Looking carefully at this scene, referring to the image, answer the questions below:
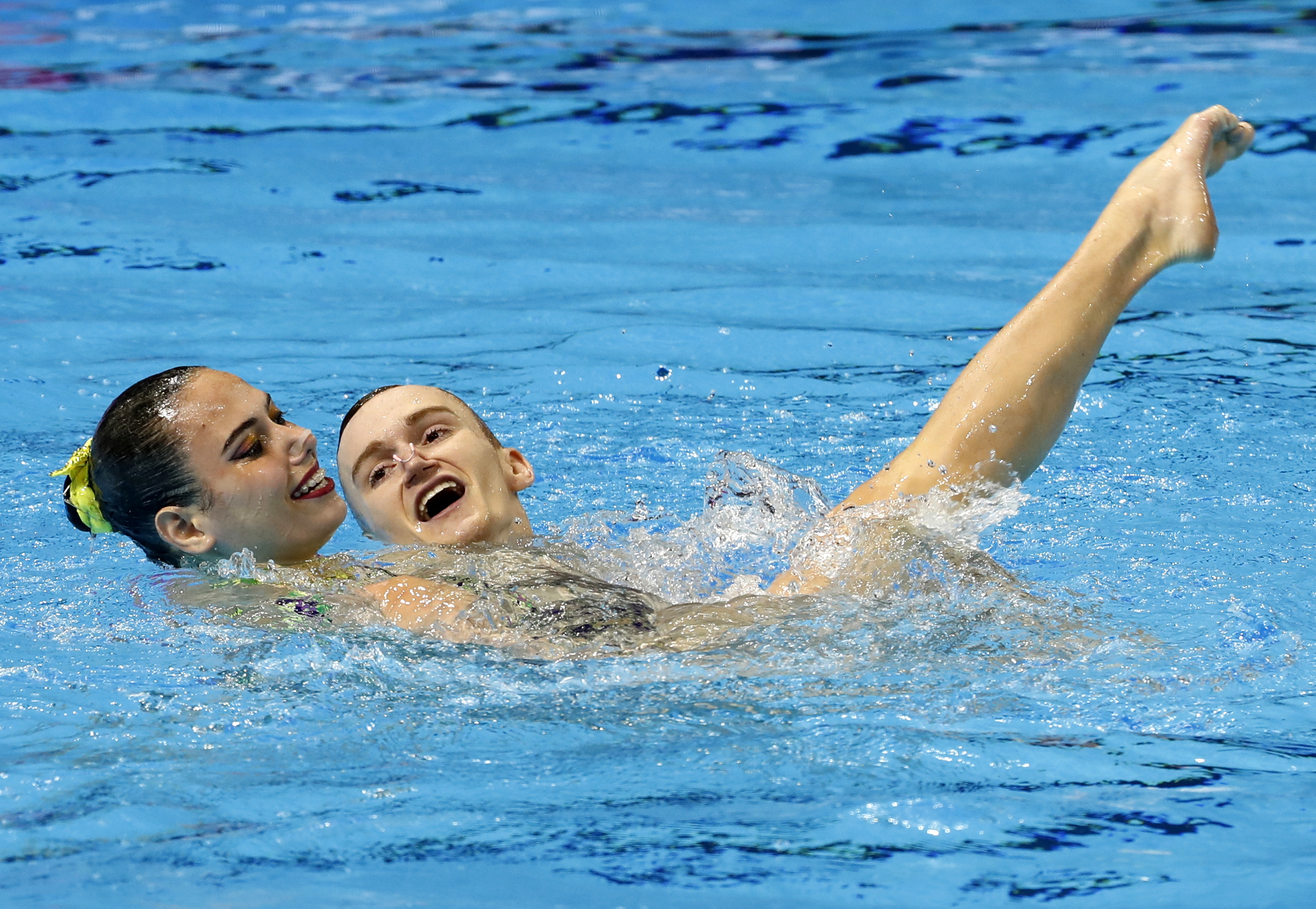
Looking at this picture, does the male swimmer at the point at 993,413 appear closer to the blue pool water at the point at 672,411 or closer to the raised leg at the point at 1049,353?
the raised leg at the point at 1049,353

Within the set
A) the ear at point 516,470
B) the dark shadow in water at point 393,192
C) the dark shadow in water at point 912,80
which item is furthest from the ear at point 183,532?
the dark shadow in water at point 912,80

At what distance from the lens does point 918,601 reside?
327 centimetres

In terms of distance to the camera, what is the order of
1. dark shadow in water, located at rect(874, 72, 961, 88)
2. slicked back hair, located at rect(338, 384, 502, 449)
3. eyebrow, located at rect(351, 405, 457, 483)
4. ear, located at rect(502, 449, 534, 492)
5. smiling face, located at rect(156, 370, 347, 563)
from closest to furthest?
smiling face, located at rect(156, 370, 347, 563)
eyebrow, located at rect(351, 405, 457, 483)
slicked back hair, located at rect(338, 384, 502, 449)
ear, located at rect(502, 449, 534, 492)
dark shadow in water, located at rect(874, 72, 961, 88)

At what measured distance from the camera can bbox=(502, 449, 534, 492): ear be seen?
3.91 metres

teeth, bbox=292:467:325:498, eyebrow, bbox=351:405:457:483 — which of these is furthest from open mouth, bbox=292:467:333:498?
eyebrow, bbox=351:405:457:483

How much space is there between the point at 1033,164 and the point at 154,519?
505cm

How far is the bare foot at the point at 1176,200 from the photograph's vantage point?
356 centimetres

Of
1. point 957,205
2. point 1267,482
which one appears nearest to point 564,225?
point 957,205

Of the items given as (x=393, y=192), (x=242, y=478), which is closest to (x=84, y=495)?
(x=242, y=478)

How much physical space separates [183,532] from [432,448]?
0.61 metres

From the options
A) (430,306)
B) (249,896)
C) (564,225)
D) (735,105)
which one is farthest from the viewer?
(735,105)

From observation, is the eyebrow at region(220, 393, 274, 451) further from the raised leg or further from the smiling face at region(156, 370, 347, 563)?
the raised leg

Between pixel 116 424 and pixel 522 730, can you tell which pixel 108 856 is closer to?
pixel 522 730

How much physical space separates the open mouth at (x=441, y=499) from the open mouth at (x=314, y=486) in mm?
227
